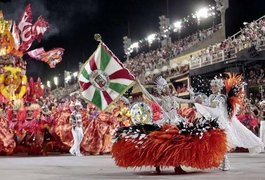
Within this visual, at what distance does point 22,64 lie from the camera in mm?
29719

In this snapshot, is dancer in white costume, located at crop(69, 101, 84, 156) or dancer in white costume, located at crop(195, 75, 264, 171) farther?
dancer in white costume, located at crop(69, 101, 84, 156)

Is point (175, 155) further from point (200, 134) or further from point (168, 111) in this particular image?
point (168, 111)

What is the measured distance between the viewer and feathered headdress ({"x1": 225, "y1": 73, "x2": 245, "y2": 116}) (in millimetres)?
10805

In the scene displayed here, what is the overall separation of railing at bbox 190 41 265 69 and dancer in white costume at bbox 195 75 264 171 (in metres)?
12.7

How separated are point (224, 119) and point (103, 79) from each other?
326cm

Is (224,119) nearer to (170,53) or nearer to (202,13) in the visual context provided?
(170,53)

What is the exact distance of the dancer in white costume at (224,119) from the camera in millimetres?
10648

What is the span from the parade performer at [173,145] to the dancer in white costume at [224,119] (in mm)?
766

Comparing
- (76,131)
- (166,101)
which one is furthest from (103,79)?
(76,131)

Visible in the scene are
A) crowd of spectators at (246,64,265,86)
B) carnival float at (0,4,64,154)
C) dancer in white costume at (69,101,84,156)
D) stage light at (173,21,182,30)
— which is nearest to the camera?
dancer in white costume at (69,101,84,156)

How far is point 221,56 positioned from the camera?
89.1 ft

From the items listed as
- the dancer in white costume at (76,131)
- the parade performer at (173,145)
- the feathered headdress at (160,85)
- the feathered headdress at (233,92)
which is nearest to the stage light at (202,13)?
the dancer in white costume at (76,131)

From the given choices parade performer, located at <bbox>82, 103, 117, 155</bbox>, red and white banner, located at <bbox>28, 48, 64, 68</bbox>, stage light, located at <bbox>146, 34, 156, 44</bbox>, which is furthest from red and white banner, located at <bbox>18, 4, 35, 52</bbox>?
stage light, located at <bbox>146, 34, 156, 44</bbox>

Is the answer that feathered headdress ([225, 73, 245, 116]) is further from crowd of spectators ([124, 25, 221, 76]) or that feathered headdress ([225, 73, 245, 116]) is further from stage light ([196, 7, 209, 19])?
stage light ([196, 7, 209, 19])
